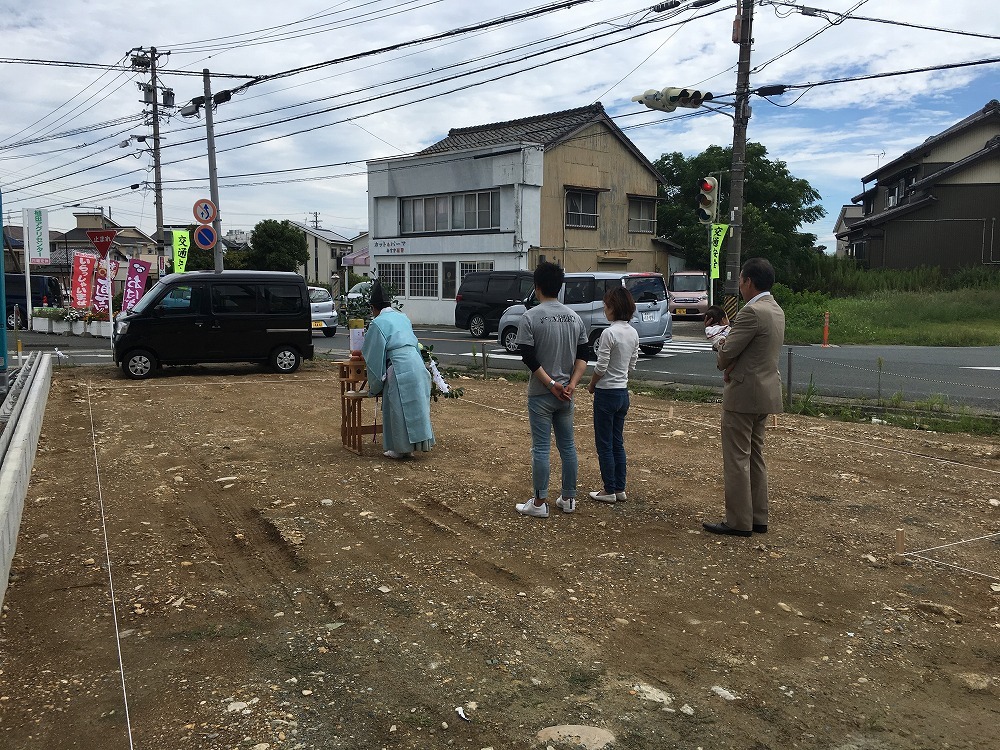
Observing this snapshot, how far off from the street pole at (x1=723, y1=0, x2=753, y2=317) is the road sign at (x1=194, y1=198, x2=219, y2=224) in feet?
36.8

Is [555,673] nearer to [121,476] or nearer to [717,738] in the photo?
[717,738]

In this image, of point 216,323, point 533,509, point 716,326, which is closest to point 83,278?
point 216,323

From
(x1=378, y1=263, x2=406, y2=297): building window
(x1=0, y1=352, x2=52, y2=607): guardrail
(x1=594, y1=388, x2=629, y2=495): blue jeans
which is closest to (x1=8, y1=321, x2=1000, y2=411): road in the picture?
(x1=0, y1=352, x2=52, y2=607): guardrail

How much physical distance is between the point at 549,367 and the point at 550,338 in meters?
0.20

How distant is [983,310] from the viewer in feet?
83.3

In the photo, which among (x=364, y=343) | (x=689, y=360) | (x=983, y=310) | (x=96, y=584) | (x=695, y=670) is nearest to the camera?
(x=695, y=670)

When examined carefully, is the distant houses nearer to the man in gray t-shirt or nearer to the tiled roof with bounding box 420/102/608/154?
the tiled roof with bounding box 420/102/608/154

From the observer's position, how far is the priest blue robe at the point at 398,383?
718cm

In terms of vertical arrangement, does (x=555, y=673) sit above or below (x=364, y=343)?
below

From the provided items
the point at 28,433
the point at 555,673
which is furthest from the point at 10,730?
the point at 28,433

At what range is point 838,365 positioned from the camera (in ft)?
49.1

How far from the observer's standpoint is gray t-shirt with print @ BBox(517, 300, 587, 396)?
5.30m

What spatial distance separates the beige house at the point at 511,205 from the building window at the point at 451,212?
40 millimetres

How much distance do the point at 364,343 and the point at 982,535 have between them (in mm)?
5111
